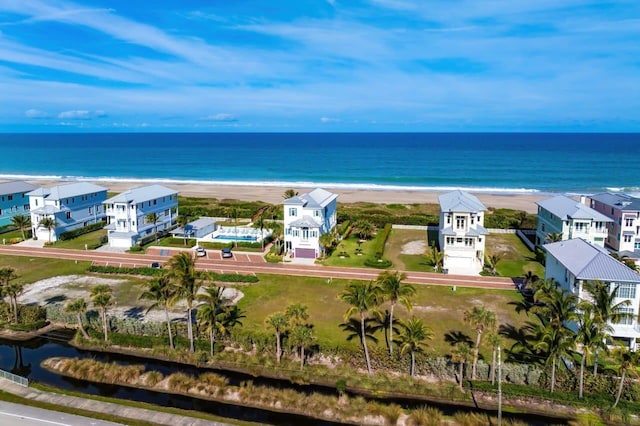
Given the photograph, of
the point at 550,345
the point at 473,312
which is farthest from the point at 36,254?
the point at 550,345

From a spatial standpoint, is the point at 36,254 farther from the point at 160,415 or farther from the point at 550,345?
the point at 550,345

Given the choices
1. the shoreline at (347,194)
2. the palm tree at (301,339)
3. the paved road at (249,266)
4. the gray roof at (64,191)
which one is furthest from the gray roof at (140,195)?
the palm tree at (301,339)

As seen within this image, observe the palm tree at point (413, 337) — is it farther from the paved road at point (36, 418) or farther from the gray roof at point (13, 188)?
the gray roof at point (13, 188)

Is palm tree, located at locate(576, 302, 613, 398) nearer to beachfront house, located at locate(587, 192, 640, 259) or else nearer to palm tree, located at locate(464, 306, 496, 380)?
palm tree, located at locate(464, 306, 496, 380)

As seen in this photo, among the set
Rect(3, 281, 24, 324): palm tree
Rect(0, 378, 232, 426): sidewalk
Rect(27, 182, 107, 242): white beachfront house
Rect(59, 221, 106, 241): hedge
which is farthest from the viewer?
Rect(27, 182, 107, 242): white beachfront house

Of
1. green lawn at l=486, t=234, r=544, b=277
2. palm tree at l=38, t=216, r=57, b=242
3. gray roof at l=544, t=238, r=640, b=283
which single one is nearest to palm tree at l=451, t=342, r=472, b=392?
gray roof at l=544, t=238, r=640, b=283

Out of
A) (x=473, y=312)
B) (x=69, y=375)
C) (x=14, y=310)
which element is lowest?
(x=69, y=375)
